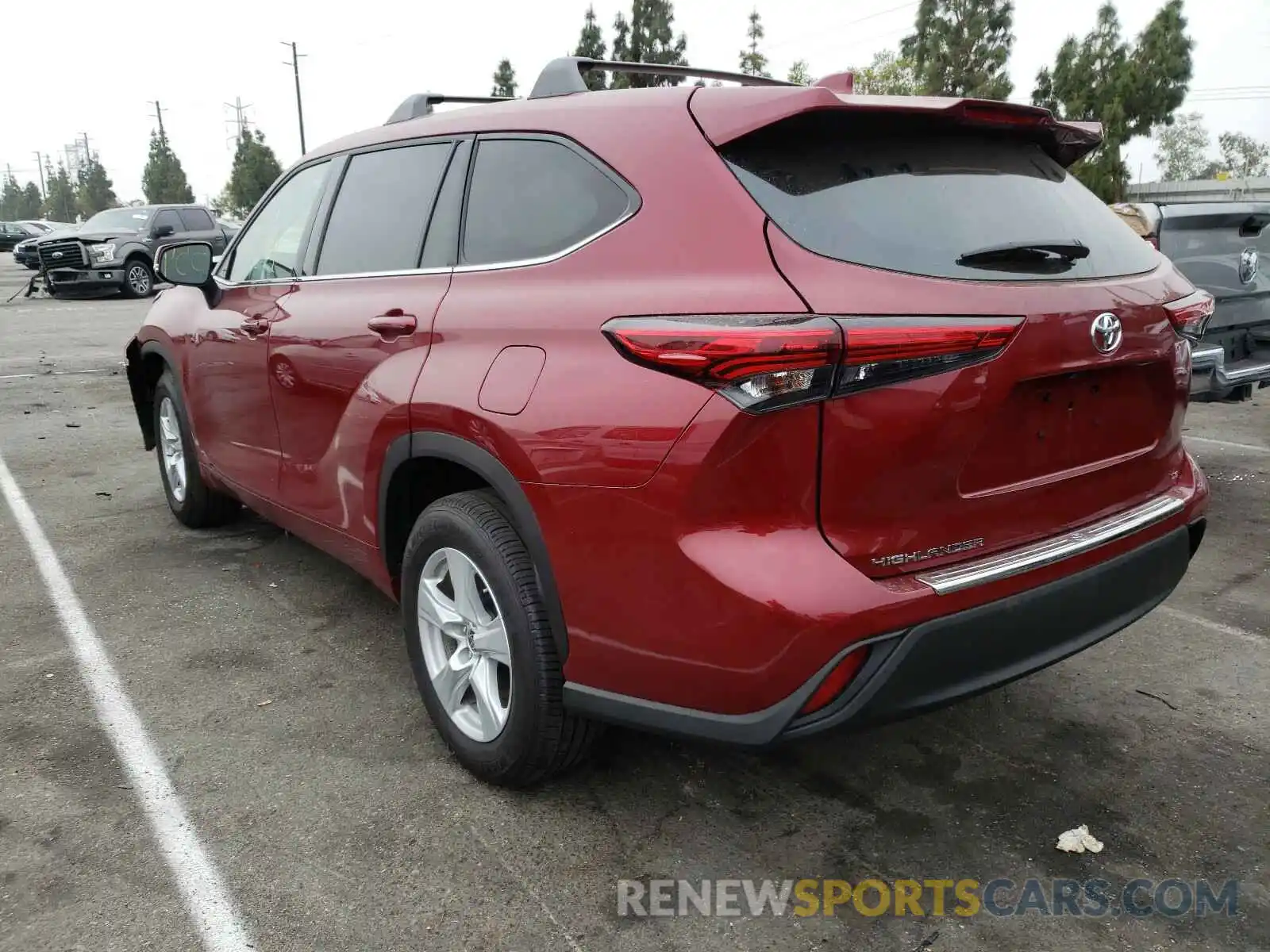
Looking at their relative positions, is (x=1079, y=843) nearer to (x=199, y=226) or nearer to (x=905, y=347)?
(x=905, y=347)

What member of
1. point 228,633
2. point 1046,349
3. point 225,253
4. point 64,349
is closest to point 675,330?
point 1046,349

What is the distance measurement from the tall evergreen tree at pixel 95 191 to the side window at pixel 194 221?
96904 millimetres

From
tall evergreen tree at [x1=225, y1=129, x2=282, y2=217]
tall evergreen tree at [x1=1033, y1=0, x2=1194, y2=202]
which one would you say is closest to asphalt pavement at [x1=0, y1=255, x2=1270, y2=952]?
tall evergreen tree at [x1=1033, y1=0, x2=1194, y2=202]

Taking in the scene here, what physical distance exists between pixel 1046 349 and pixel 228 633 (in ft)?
10.1

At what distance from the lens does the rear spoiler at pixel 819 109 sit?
7.16ft

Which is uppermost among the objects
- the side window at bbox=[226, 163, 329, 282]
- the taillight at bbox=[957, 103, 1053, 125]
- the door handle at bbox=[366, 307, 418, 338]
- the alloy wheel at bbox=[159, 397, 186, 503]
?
the taillight at bbox=[957, 103, 1053, 125]

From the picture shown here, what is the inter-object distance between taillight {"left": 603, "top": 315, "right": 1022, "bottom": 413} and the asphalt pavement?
762 mm

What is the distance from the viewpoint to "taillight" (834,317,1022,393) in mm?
1932

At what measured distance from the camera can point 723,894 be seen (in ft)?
7.59

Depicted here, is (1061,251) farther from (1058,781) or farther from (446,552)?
(446,552)

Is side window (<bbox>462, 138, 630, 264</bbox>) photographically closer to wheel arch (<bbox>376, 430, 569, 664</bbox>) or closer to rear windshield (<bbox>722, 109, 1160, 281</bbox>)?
rear windshield (<bbox>722, 109, 1160, 281</bbox>)

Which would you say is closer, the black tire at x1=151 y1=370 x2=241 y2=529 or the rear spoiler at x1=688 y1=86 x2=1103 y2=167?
the rear spoiler at x1=688 y1=86 x2=1103 y2=167

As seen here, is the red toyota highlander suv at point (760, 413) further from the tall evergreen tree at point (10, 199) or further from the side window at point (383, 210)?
the tall evergreen tree at point (10, 199)

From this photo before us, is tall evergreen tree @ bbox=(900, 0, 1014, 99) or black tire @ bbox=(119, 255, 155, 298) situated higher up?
tall evergreen tree @ bbox=(900, 0, 1014, 99)
